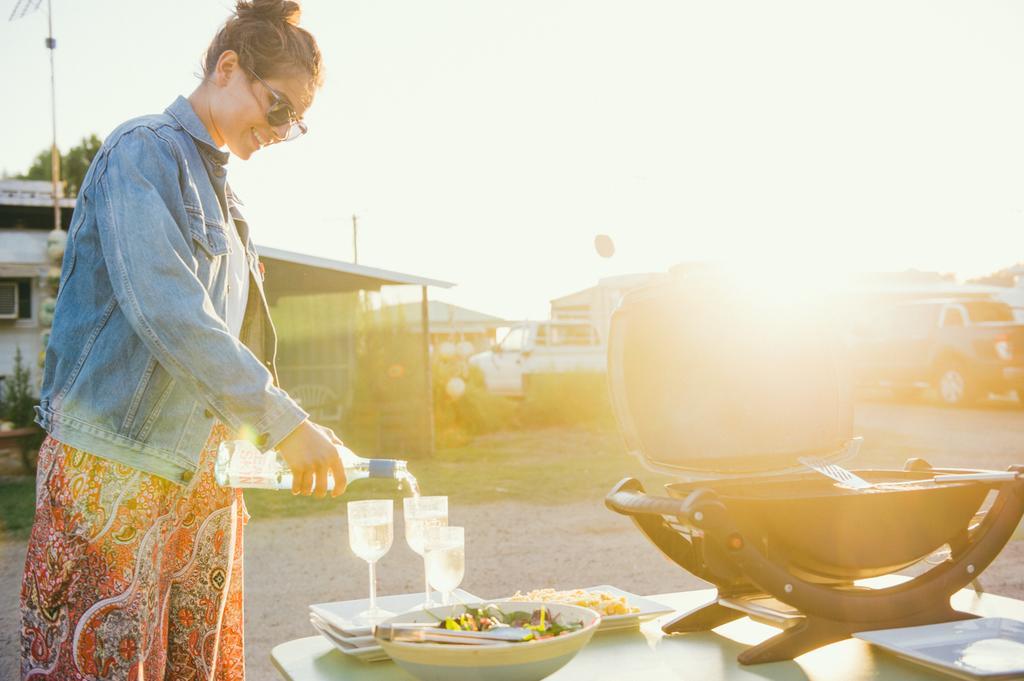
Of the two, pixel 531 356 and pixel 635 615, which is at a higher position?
pixel 531 356

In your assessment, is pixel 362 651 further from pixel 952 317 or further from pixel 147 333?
pixel 952 317

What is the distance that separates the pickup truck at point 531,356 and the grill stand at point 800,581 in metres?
17.2

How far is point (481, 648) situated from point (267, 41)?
1.29 meters

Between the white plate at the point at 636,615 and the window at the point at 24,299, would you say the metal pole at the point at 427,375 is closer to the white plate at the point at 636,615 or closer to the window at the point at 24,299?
the window at the point at 24,299

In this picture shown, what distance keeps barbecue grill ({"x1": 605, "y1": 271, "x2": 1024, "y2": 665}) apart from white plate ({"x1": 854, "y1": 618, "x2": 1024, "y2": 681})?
5 centimetres

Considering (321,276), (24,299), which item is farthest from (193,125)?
(24,299)

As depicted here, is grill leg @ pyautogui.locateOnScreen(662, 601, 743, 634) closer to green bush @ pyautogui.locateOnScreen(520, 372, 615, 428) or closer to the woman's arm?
the woman's arm

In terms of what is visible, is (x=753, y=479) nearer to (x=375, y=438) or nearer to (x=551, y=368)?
(x=375, y=438)

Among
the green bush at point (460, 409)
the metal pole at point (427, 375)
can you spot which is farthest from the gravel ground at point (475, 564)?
the green bush at point (460, 409)

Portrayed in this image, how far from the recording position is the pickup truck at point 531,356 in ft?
64.1

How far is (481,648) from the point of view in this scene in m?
1.48

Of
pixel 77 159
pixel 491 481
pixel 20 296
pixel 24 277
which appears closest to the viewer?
pixel 491 481

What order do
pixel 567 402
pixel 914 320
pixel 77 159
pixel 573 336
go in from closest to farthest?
pixel 914 320, pixel 567 402, pixel 573 336, pixel 77 159

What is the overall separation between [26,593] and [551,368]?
17803mm
